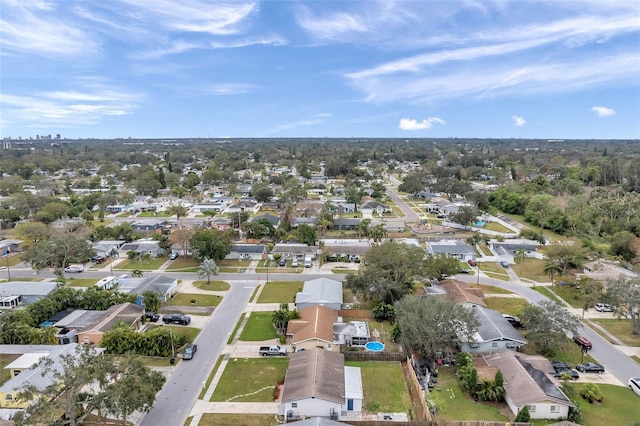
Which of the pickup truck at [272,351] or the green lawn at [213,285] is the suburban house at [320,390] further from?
the green lawn at [213,285]

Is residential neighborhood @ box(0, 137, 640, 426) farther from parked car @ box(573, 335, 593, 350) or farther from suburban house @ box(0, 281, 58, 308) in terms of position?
parked car @ box(573, 335, 593, 350)

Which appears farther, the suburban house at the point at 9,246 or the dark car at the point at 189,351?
the suburban house at the point at 9,246

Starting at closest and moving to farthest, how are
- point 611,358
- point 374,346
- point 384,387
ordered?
point 384,387
point 611,358
point 374,346

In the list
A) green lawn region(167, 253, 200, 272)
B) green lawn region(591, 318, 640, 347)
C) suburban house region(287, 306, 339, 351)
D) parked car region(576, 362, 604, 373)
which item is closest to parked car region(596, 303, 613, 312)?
green lawn region(591, 318, 640, 347)

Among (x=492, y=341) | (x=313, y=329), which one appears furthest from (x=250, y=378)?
(x=492, y=341)

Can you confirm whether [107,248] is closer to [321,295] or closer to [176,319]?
[176,319]

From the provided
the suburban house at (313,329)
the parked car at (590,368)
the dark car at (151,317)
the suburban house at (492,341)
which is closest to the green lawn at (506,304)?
the suburban house at (492,341)

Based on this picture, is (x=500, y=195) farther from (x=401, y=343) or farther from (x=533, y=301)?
(x=401, y=343)
